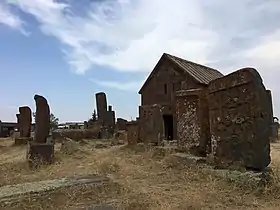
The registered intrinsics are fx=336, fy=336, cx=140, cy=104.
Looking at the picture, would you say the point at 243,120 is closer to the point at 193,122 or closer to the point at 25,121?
the point at 193,122

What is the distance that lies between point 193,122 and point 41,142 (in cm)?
401

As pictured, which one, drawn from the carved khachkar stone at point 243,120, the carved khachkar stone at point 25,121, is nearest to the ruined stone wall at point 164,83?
the carved khachkar stone at point 25,121

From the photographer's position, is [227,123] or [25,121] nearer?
[227,123]

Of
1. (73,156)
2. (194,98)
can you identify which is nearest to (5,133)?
(73,156)

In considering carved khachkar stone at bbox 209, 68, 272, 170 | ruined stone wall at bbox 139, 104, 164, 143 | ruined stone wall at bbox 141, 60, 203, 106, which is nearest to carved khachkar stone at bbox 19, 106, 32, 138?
ruined stone wall at bbox 139, 104, 164, 143

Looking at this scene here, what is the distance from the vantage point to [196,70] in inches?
806

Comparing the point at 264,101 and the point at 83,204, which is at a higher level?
the point at 264,101

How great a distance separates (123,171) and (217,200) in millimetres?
2476

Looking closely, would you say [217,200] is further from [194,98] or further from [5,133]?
[5,133]

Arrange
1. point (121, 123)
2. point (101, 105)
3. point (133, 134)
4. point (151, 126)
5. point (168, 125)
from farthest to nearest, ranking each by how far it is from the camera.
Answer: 1. point (121, 123)
2. point (168, 125)
3. point (101, 105)
4. point (133, 134)
5. point (151, 126)

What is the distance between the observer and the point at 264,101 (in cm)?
491

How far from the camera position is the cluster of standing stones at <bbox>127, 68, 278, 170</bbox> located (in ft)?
15.8

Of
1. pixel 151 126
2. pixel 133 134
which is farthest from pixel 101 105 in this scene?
pixel 151 126

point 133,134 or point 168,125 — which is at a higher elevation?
point 168,125
